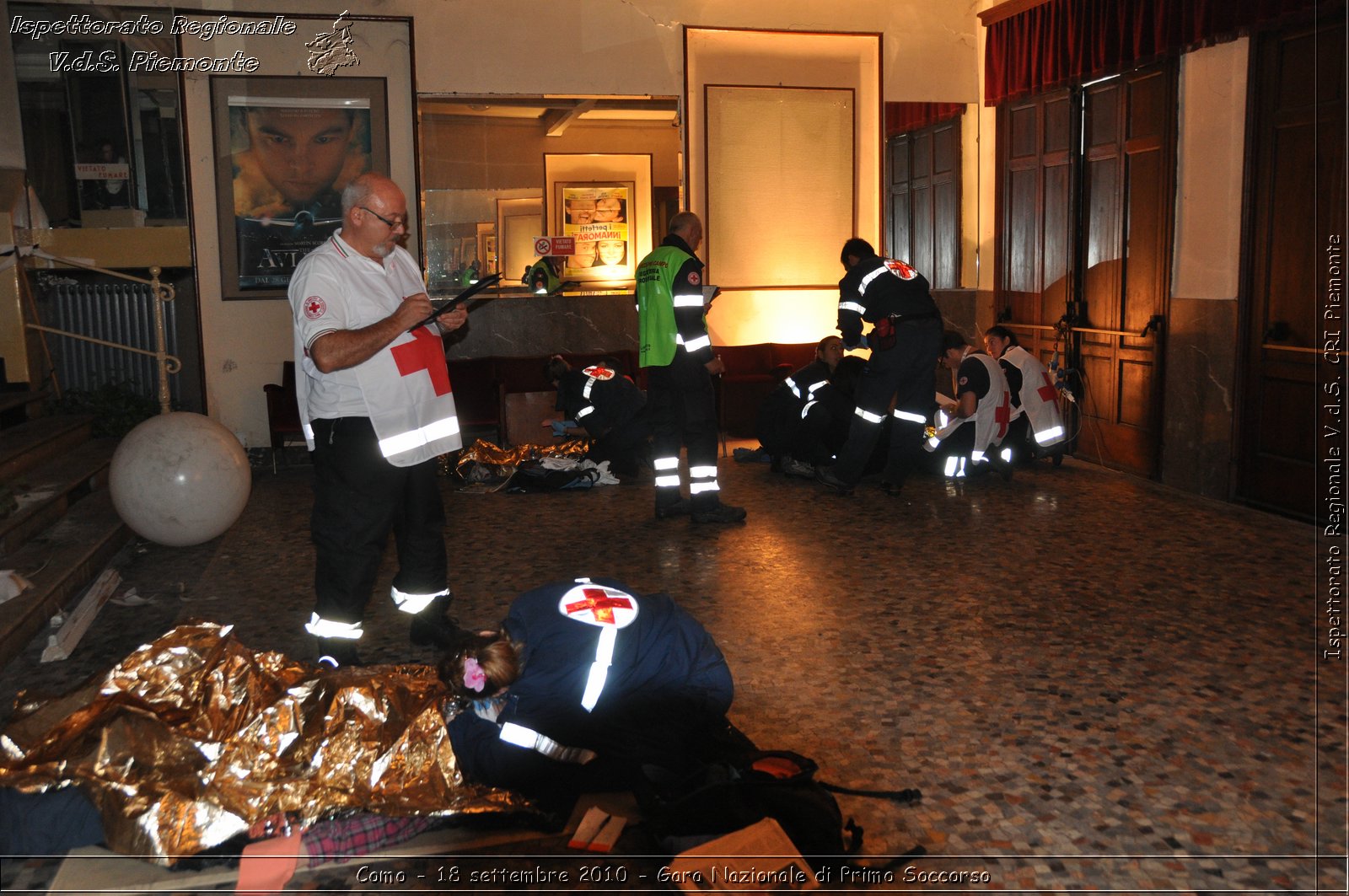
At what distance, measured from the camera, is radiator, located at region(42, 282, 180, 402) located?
8.16m

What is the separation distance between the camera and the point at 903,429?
6.84m

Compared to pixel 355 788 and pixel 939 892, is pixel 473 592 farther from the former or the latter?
pixel 939 892

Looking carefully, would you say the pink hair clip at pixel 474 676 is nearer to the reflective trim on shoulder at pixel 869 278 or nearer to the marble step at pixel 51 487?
the marble step at pixel 51 487

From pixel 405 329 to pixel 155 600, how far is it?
2.27 meters

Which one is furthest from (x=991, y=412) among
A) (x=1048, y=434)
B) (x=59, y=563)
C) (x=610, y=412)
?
(x=59, y=563)

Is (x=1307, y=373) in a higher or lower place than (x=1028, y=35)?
lower

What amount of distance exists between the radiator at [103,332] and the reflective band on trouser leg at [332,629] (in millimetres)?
5271

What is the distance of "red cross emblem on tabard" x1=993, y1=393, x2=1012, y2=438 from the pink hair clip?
5.02 meters

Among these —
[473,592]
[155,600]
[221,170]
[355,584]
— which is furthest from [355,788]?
[221,170]

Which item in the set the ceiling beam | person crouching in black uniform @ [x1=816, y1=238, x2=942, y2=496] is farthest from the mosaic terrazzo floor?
the ceiling beam

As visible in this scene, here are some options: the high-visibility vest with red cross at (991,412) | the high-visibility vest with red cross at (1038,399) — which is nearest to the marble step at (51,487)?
the high-visibility vest with red cross at (991,412)

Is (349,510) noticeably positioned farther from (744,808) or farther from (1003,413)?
(1003,413)

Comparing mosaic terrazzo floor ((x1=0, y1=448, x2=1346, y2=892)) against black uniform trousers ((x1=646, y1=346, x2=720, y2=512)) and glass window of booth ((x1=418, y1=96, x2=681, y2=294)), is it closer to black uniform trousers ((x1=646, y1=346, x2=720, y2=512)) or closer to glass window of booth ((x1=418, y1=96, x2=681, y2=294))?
black uniform trousers ((x1=646, y1=346, x2=720, y2=512))

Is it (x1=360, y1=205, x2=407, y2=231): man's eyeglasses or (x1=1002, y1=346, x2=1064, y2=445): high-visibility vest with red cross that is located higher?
(x1=360, y1=205, x2=407, y2=231): man's eyeglasses
